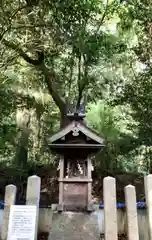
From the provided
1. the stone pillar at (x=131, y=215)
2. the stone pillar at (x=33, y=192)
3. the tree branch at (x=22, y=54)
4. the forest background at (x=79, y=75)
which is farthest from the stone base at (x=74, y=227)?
the tree branch at (x=22, y=54)

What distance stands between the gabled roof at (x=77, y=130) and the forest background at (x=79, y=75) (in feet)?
5.77

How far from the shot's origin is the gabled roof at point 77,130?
513 cm

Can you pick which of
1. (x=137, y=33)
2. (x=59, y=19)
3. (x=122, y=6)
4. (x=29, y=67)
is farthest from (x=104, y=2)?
(x=29, y=67)

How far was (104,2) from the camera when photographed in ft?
23.7

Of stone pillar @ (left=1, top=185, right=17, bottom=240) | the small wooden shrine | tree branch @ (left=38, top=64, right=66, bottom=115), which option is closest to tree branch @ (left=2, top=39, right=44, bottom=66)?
tree branch @ (left=38, top=64, right=66, bottom=115)

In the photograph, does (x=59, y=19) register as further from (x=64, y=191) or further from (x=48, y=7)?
(x=64, y=191)

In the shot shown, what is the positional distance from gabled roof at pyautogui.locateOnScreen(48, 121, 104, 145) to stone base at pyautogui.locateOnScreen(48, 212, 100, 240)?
1.42m

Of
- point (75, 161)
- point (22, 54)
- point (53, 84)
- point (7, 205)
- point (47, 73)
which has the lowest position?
point (7, 205)

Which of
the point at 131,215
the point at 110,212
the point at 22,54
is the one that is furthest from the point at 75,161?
the point at 22,54

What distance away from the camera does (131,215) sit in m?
4.80

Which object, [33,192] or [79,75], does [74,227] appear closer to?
[33,192]

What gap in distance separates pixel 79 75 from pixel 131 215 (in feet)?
14.6

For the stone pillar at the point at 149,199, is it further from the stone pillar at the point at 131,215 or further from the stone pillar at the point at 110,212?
the stone pillar at the point at 110,212

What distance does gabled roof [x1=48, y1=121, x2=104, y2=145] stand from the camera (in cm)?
513
